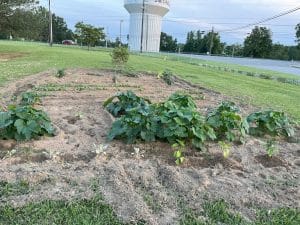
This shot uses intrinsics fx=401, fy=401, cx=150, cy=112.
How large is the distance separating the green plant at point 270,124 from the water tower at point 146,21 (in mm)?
44120

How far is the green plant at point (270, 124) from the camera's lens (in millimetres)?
5027

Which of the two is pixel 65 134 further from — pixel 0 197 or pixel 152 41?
pixel 152 41

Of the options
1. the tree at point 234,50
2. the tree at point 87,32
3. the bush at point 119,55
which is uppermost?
the tree at point 87,32

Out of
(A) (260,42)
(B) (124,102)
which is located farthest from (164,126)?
(A) (260,42)

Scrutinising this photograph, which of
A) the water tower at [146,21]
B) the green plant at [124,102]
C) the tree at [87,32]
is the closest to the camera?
the green plant at [124,102]

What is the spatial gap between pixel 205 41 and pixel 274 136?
5529cm

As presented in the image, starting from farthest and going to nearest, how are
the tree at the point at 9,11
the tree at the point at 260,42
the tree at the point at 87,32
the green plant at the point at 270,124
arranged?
1. the tree at the point at 260,42
2. the tree at the point at 87,32
3. the tree at the point at 9,11
4. the green plant at the point at 270,124

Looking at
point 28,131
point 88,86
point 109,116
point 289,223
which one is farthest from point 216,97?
point 289,223

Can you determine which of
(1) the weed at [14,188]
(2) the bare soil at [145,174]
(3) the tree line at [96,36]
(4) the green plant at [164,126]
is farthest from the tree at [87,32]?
(1) the weed at [14,188]

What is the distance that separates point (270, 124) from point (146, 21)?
46.5m

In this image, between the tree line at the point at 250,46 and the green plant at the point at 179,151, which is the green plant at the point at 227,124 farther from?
the tree line at the point at 250,46

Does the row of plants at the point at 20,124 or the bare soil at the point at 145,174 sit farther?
the row of plants at the point at 20,124

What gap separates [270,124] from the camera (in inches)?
198

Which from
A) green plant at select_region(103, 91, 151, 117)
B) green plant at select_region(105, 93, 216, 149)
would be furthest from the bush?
green plant at select_region(105, 93, 216, 149)
